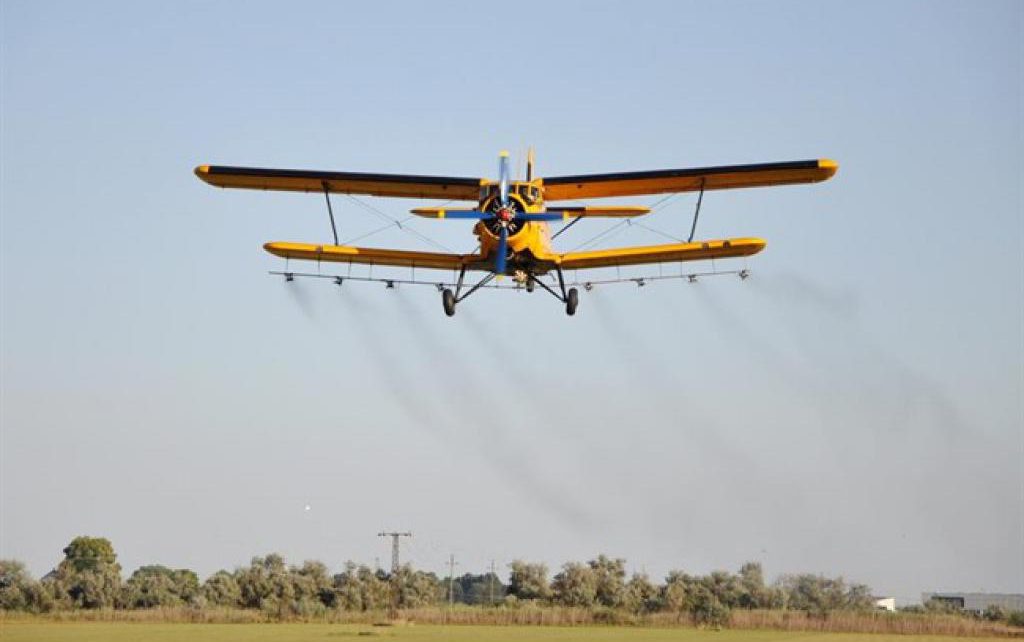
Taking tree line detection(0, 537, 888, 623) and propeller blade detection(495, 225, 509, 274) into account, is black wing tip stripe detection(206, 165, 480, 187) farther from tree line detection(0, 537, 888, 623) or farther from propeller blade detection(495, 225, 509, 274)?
tree line detection(0, 537, 888, 623)

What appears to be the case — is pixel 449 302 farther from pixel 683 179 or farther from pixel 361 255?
pixel 683 179

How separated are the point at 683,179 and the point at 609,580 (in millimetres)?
52419

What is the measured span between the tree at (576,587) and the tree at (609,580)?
0.39 metres

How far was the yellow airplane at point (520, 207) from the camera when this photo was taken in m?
39.4

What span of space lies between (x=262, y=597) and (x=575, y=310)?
56.2 meters

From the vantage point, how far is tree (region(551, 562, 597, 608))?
89.2 metres

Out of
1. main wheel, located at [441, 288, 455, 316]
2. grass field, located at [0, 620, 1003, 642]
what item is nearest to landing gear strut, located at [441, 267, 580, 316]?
main wheel, located at [441, 288, 455, 316]

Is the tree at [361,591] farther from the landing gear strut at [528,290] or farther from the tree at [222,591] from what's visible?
the landing gear strut at [528,290]

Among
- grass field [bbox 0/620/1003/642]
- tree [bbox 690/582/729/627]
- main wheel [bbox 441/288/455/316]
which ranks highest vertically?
main wheel [bbox 441/288/455/316]

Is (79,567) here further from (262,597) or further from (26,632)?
(26,632)

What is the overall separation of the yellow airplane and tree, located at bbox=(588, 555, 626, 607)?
48.9 metres

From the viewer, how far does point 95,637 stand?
62.5 m

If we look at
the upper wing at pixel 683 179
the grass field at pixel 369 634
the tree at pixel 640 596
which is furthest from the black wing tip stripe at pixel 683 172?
the tree at pixel 640 596

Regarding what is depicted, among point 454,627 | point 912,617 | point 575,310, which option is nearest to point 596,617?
point 454,627
